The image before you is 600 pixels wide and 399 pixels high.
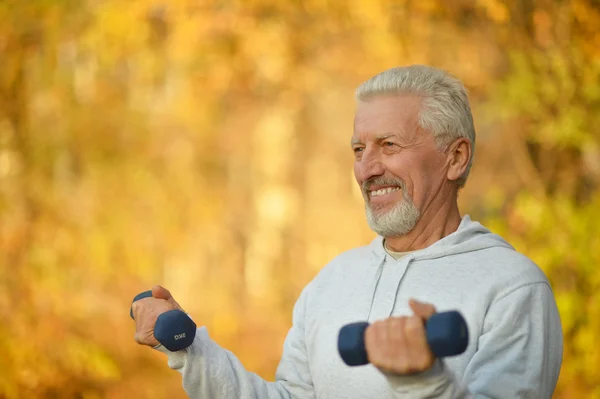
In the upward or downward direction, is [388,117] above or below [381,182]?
above

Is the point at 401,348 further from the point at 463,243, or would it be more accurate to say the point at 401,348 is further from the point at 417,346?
the point at 463,243

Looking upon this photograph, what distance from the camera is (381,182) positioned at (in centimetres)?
194

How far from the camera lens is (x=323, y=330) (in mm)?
1930

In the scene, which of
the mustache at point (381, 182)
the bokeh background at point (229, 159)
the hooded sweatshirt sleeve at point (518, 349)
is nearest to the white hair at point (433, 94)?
the mustache at point (381, 182)

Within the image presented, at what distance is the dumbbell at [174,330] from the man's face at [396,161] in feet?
1.77

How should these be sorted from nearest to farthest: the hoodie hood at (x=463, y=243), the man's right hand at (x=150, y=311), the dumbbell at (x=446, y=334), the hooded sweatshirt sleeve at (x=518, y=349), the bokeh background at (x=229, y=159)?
1. the dumbbell at (x=446, y=334)
2. the hooded sweatshirt sleeve at (x=518, y=349)
3. the man's right hand at (x=150, y=311)
4. the hoodie hood at (x=463, y=243)
5. the bokeh background at (x=229, y=159)

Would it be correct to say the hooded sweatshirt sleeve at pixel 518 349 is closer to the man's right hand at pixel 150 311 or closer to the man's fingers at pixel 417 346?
the man's fingers at pixel 417 346

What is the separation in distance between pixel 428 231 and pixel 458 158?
21cm

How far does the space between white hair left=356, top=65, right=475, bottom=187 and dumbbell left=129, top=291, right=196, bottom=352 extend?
0.72 meters

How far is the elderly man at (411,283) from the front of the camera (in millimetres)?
1666

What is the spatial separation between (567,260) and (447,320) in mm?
4094

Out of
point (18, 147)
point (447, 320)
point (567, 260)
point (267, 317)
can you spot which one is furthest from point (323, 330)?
point (18, 147)

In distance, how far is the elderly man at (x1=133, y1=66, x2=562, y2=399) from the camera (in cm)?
167

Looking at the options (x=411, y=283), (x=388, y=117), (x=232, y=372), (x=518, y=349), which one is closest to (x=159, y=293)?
(x=232, y=372)
